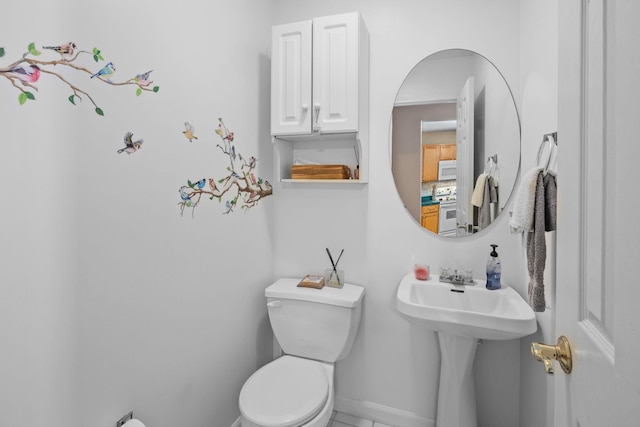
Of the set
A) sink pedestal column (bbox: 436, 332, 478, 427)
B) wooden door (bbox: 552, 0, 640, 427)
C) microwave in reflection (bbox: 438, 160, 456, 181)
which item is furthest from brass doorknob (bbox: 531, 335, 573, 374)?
microwave in reflection (bbox: 438, 160, 456, 181)

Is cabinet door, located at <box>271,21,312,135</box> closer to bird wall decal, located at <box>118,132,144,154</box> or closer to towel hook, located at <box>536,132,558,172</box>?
bird wall decal, located at <box>118,132,144,154</box>

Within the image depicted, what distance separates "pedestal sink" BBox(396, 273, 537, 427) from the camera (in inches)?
54.2

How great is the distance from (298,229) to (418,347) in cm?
97

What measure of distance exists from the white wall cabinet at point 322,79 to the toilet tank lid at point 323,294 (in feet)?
2.07

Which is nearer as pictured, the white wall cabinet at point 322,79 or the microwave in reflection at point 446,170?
the white wall cabinet at point 322,79

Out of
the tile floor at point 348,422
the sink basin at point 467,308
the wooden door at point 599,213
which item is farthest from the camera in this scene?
the tile floor at point 348,422

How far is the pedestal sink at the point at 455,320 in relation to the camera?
4.52ft

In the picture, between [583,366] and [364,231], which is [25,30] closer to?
[583,366]

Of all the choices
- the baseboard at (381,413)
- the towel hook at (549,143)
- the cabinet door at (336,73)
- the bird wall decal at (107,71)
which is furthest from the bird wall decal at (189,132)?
the baseboard at (381,413)

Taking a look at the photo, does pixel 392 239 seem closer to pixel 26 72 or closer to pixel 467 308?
pixel 467 308

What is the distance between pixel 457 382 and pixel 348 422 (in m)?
0.71

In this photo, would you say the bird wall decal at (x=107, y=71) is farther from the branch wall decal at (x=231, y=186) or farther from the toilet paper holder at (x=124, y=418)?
the toilet paper holder at (x=124, y=418)

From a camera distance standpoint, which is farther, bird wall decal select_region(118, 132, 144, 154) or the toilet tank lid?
the toilet tank lid

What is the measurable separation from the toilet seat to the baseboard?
48 centimetres
